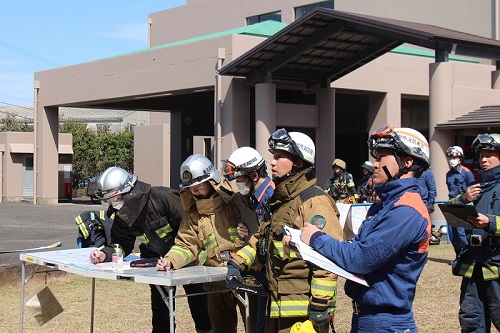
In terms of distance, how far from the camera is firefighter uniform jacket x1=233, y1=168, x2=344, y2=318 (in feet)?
16.6

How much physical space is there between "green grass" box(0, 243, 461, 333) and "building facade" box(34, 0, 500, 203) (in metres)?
→ 9.07

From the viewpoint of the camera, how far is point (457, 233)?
648 centimetres

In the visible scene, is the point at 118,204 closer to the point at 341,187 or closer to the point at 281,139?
the point at 281,139

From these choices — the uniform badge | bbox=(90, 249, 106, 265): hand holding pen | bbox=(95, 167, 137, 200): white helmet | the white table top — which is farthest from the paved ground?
the uniform badge

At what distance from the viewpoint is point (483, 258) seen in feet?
20.6

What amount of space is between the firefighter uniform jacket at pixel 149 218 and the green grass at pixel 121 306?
84.9 inches

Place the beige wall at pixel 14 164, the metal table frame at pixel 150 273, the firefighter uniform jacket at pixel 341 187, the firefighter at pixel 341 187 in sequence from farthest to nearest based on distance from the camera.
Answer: the beige wall at pixel 14 164
the firefighter uniform jacket at pixel 341 187
the firefighter at pixel 341 187
the metal table frame at pixel 150 273

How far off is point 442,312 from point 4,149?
116ft

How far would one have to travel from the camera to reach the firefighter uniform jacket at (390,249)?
13.4 feet

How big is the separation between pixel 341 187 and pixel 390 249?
13.4m

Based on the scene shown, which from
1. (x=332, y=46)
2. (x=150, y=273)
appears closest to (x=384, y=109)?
(x=332, y=46)

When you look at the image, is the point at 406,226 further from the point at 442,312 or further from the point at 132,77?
the point at 132,77

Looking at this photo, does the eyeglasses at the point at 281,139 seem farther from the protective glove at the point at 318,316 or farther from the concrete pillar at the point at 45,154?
the concrete pillar at the point at 45,154

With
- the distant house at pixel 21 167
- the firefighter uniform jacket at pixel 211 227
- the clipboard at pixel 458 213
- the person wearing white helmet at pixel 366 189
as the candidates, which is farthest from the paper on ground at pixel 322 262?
the distant house at pixel 21 167
